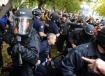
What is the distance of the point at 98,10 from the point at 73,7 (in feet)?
85.4

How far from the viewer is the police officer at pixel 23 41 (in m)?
3.21

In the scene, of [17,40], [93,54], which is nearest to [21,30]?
[17,40]

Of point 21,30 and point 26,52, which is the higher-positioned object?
point 21,30

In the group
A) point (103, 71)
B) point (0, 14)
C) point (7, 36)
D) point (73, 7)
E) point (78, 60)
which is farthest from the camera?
point (73, 7)

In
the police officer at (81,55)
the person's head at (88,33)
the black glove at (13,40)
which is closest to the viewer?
the police officer at (81,55)

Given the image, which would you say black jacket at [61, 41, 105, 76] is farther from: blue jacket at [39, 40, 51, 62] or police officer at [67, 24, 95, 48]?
police officer at [67, 24, 95, 48]

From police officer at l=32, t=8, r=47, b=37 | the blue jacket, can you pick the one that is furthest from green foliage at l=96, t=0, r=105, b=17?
the blue jacket

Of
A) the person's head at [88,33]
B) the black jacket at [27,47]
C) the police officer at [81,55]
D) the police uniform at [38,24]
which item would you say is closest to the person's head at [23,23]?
the black jacket at [27,47]

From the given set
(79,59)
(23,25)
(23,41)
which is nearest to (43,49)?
(23,41)

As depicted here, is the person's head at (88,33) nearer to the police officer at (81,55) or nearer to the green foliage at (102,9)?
the police officer at (81,55)

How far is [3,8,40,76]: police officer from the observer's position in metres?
3.21

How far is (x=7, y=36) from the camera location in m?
3.53

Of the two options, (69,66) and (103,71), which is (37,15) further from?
(103,71)

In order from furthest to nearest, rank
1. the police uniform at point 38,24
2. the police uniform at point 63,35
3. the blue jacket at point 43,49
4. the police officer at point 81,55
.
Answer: the police uniform at point 63,35
the police uniform at point 38,24
the blue jacket at point 43,49
the police officer at point 81,55
